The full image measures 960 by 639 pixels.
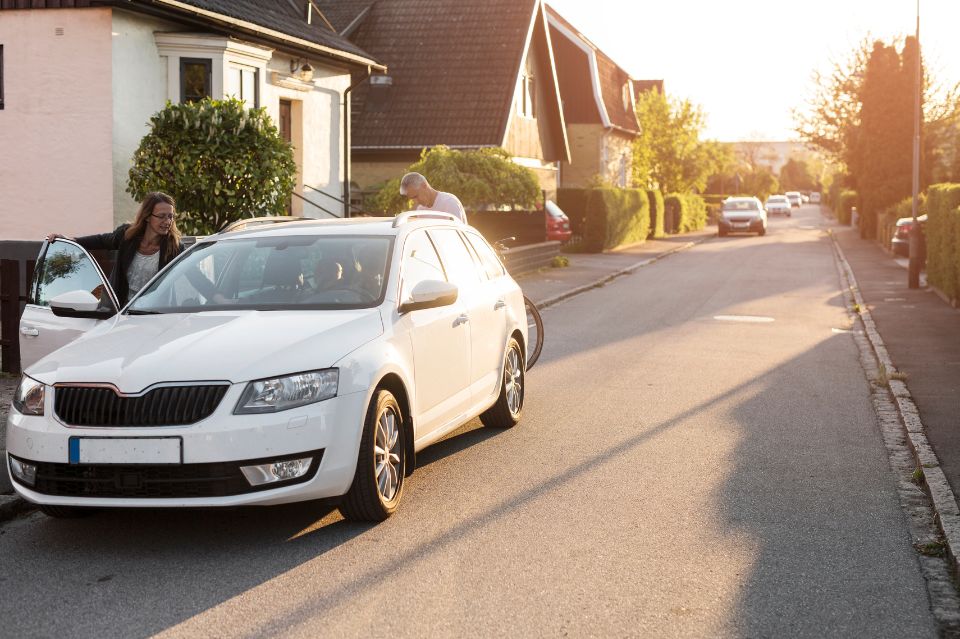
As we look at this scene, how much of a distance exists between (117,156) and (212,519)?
12191 mm

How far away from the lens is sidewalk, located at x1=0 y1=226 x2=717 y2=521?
1063 cm

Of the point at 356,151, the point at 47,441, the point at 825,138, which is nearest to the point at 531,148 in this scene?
the point at 356,151

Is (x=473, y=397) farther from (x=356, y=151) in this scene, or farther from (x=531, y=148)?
(x=531, y=148)

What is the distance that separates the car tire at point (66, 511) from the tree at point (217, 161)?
28.9 ft

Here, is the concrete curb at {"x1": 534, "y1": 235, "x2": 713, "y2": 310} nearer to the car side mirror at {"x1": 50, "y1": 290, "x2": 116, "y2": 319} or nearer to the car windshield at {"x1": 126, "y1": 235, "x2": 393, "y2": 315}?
the car windshield at {"x1": 126, "y1": 235, "x2": 393, "y2": 315}

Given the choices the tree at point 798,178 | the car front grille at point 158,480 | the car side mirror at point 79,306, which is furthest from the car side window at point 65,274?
the tree at point 798,178

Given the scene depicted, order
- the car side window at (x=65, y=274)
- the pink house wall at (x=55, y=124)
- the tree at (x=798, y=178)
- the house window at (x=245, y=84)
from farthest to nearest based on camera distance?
the tree at (x=798, y=178) → the house window at (x=245, y=84) → the pink house wall at (x=55, y=124) → the car side window at (x=65, y=274)

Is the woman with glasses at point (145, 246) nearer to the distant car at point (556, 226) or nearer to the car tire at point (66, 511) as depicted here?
the car tire at point (66, 511)

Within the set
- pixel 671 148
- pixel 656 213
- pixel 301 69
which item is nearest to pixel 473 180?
pixel 301 69

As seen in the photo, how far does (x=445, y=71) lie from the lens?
3712 cm

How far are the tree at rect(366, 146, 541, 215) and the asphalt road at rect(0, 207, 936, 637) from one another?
1570cm

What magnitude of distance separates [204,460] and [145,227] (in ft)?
11.0

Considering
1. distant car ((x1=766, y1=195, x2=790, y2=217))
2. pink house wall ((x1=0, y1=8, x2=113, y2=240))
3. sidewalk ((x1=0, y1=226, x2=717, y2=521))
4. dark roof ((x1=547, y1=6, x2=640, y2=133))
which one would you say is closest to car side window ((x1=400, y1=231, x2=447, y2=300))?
sidewalk ((x1=0, y1=226, x2=717, y2=521))

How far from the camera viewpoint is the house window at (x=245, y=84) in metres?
19.6
